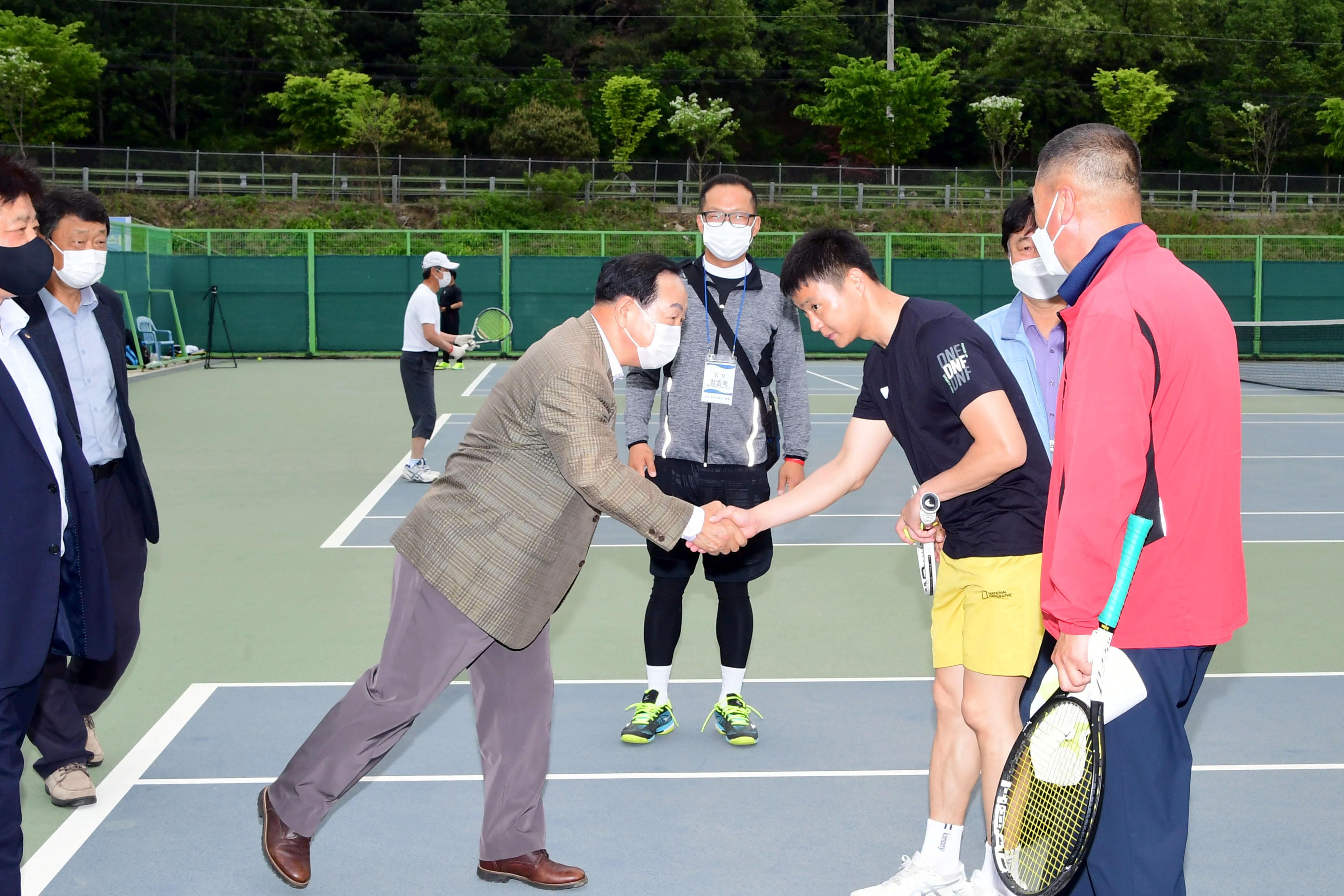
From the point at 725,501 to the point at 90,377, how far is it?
2306 millimetres

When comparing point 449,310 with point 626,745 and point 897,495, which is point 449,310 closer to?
point 897,495

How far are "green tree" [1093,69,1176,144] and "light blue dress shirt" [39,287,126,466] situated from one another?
59580 millimetres

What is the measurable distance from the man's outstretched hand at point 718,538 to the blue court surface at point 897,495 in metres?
1.82

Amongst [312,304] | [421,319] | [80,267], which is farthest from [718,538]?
[312,304]

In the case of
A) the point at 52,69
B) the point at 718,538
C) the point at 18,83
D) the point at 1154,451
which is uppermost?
the point at 52,69

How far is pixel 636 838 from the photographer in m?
4.01

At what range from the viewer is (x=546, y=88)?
65.3 meters

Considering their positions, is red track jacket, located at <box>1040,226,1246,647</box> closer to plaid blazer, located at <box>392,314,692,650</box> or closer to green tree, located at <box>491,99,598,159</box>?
plaid blazer, located at <box>392,314,692,650</box>

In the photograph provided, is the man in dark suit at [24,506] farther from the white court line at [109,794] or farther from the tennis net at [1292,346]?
the tennis net at [1292,346]

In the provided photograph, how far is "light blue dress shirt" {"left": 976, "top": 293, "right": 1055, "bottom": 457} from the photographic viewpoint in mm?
4051

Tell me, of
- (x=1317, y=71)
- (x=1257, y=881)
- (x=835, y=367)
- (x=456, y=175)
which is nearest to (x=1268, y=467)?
(x=1257, y=881)

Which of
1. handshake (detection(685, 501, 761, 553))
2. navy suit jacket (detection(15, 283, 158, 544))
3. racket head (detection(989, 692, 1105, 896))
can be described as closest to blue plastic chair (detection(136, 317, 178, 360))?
navy suit jacket (detection(15, 283, 158, 544))

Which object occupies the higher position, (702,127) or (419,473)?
(702,127)

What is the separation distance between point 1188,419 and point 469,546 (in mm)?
1909
